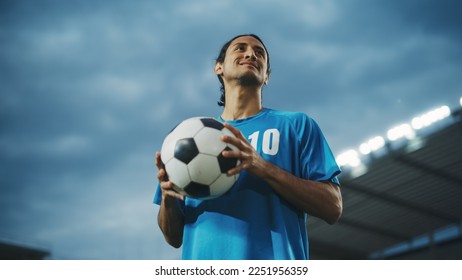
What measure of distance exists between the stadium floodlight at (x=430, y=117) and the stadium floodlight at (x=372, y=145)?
106 cm

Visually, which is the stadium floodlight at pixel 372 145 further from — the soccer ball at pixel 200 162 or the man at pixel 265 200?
the soccer ball at pixel 200 162

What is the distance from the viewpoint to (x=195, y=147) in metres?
2.19

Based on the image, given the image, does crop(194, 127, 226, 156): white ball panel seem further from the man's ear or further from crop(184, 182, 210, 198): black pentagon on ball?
the man's ear

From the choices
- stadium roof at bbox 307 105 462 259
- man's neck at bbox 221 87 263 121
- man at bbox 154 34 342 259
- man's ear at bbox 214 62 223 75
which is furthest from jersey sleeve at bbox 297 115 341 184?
stadium roof at bbox 307 105 462 259

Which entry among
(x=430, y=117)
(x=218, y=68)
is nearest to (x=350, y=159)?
(x=430, y=117)

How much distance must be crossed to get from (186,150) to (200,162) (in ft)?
0.29

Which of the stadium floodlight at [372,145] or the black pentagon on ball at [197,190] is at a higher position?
the stadium floodlight at [372,145]

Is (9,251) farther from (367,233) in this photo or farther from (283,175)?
(283,175)

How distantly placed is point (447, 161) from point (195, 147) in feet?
46.3

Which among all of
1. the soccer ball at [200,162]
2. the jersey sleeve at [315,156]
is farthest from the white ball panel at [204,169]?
the jersey sleeve at [315,156]

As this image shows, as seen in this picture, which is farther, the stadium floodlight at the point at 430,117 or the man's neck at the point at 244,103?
the stadium floodlight at the point at 430,117

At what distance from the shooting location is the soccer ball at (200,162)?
2.14 m

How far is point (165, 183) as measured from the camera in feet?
7.23
